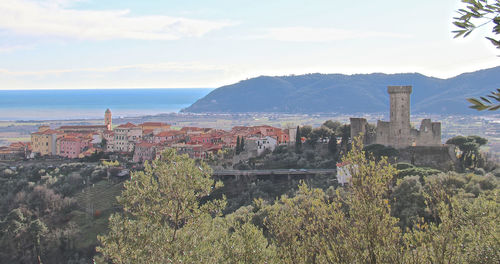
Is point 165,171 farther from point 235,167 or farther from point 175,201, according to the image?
point 235,167

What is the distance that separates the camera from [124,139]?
67125 millimetres

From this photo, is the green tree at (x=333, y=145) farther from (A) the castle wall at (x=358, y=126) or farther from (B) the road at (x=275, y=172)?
(B) the road at (x=275, y=172)

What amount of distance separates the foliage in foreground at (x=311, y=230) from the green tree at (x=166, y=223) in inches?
0.8

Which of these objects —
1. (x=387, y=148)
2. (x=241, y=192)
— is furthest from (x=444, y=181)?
(x=241, y=192)

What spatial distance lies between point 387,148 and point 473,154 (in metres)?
6.76

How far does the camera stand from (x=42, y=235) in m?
39.7

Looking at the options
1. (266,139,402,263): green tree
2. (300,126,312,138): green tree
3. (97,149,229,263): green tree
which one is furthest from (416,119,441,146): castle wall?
(266,139,402,263): green tree

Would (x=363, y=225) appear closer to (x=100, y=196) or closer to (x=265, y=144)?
(x=100, y=196)

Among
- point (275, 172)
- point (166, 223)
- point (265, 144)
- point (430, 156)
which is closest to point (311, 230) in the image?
point (166, 223)

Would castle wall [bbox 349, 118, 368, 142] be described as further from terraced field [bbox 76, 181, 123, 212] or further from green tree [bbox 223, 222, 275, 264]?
green tree [bbox 223, 222, 275, 264]

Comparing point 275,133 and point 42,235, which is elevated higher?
point 275,133

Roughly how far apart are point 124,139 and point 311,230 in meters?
59.2

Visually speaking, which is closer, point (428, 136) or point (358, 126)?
point (428, 136)

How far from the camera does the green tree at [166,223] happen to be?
35.8 feet
